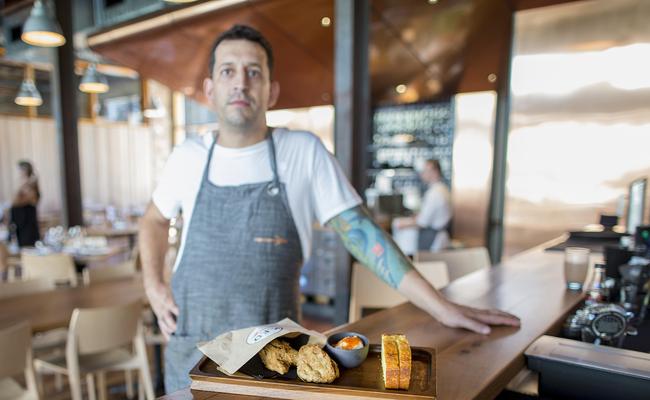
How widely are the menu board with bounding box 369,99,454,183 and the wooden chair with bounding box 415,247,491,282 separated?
15.4 ft

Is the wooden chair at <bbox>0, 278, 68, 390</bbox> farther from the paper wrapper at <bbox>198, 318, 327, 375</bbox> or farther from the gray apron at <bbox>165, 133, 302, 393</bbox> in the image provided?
the paper wrapper at <bbox>198, 318, 327, 375</bbox>

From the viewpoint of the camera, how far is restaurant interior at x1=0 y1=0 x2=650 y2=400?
127 centimetres

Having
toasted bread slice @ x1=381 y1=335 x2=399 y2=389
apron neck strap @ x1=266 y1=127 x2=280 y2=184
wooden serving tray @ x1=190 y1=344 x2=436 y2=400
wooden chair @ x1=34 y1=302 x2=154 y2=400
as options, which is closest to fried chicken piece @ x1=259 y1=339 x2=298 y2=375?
wooden serving tray @ x1=190 y1=344 x2=436 y2=400

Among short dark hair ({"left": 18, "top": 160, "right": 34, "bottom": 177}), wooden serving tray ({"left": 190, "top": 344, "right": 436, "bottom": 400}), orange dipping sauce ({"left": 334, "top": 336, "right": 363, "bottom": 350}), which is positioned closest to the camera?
wooden serving tray ({"left": 190, "top": 344, "right": 436, "bottom": 400})

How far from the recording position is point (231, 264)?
4.37 feet

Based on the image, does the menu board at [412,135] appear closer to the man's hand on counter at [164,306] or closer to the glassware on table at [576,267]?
the glassware on table at [576,267]

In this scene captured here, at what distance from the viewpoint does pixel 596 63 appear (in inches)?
177

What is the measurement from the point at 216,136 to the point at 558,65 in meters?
4.49

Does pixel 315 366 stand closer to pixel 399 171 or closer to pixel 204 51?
pixel 204 51

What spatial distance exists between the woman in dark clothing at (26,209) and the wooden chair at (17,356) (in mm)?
3639

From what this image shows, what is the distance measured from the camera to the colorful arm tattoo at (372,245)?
124 cm

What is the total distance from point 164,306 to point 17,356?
3.77 ft

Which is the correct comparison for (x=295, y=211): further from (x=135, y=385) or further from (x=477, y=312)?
(x=135, y=385)

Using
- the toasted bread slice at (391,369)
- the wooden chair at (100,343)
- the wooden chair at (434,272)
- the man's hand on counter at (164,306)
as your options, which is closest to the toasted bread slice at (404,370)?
the toasted bread slice at (391,369)
